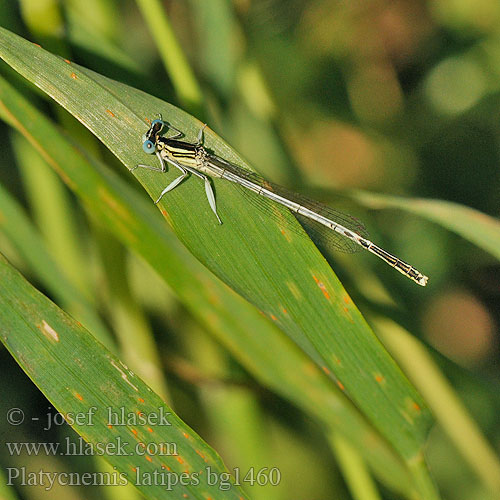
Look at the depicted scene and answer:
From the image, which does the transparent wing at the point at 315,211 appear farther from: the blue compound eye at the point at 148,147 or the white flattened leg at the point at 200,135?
the blue compound eye at the point at 148,147

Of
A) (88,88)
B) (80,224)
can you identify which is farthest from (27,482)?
(88,88)

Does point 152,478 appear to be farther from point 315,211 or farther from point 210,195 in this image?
point 315,211

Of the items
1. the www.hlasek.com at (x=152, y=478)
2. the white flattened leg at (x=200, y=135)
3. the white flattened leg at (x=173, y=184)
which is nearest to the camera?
the www.hlasek.com at (x=152, y=478)

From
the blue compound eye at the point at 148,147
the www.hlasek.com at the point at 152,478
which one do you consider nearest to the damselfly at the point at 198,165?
the blue compound eye at the point at 148,147

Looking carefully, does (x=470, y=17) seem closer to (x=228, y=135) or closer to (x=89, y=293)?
(x=228, y=135)

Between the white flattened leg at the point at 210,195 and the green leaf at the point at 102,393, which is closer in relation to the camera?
the green leaf at the point at 102,393

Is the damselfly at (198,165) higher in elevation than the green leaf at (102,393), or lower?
higher
